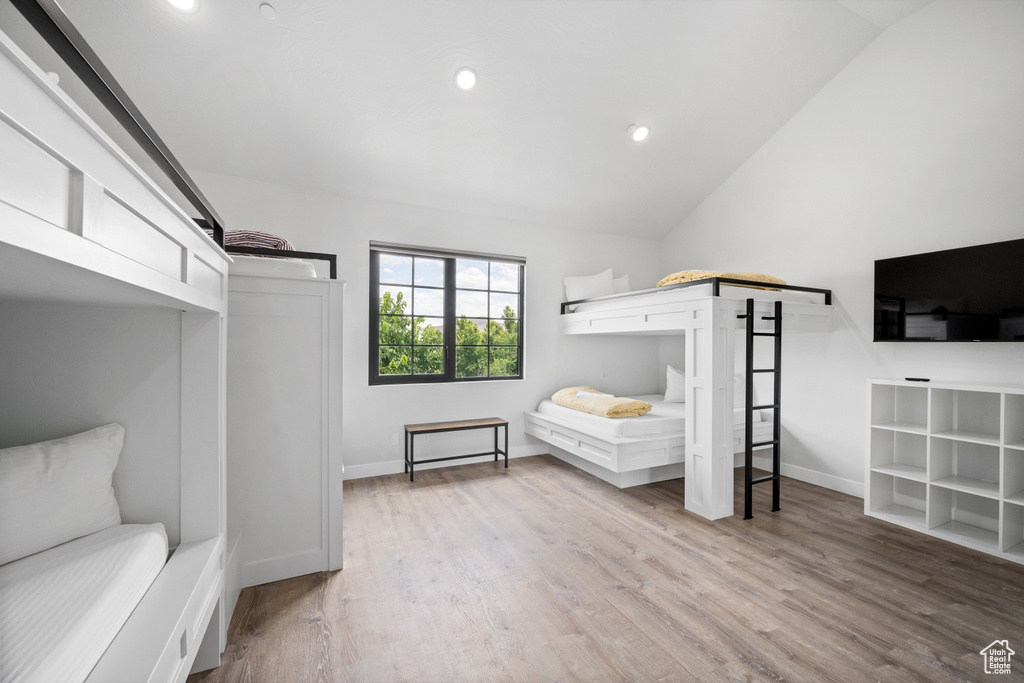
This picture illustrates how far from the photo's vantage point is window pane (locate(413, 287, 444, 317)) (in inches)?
160

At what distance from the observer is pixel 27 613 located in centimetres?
93

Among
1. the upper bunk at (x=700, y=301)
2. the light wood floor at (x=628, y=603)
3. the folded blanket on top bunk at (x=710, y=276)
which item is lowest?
the light wood floor at (x=628, y=603)

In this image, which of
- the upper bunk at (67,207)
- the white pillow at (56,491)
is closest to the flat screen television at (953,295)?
the upper bunk at (67,207)

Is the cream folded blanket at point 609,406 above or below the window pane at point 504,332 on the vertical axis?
below

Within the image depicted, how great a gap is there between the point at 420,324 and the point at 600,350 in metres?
2.06

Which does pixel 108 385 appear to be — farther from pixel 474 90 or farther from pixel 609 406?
pixel 609 406

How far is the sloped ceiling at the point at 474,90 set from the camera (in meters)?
2.44

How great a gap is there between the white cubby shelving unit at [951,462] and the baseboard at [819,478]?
0.29 meters

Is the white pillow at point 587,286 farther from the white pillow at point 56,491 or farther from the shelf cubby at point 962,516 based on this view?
the white pillow at point 56,491

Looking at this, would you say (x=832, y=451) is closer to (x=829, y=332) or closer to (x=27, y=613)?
(x=829, y=332)

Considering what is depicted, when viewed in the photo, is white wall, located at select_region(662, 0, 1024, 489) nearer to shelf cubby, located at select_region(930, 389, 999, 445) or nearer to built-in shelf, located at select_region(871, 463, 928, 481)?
shelf cubby, located at select_region(930, 389, 999, 445)

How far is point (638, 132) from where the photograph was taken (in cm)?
352

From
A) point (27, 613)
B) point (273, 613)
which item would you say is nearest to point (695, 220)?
point (273, 613)

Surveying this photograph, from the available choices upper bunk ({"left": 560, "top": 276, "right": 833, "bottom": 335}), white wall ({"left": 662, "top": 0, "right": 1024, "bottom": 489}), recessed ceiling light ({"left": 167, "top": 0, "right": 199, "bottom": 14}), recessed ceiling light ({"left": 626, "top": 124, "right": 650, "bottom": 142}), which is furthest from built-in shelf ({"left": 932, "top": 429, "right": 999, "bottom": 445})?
recessed ceiling light ({"left": 167, "top": 0, "right": 199, "bottom": 14})
